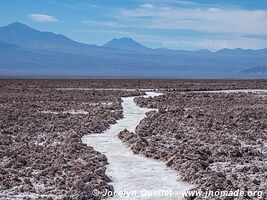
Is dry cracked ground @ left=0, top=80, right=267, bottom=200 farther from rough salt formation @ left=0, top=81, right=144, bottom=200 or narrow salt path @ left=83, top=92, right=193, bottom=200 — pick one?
narrow salt path @ left=83, top=92, right=193, bottom=200

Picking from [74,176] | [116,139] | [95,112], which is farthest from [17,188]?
[95,112]

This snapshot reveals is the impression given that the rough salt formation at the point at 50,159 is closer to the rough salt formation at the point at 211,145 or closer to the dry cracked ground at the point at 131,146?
the dry cracked ground at the point at 131,146

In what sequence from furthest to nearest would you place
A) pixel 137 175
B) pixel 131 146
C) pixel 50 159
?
1. pixel 131 146
2. pixel 50 159
3. pixel 137 175

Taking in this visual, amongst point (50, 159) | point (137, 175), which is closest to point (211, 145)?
point (137, 175)

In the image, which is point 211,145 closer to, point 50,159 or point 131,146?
point 131,146

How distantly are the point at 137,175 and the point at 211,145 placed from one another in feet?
17.2

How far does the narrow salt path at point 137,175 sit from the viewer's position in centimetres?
1159

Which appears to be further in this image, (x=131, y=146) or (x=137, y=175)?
(x=131, y=146)

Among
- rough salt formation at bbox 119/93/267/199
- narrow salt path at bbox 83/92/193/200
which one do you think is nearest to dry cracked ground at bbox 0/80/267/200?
rough salt formation at bbox 119/93/267/199

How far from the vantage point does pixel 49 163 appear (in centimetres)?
1480

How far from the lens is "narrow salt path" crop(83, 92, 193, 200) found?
11.6 meters

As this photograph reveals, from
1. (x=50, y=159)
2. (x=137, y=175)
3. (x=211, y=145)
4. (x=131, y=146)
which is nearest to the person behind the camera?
(x=137, y=175)

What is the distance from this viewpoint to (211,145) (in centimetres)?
1802

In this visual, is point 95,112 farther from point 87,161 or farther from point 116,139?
point 87,161
